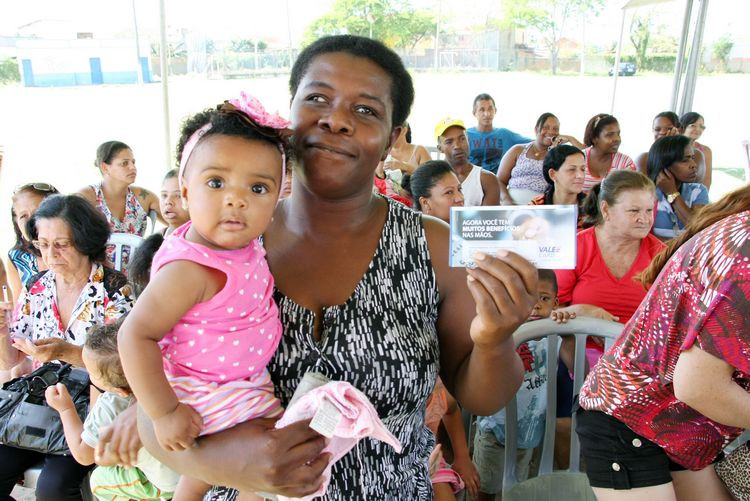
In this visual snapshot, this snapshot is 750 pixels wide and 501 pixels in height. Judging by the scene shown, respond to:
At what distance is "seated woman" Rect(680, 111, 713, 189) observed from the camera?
19.7 feet

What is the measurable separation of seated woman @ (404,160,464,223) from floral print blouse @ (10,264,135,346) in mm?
1872

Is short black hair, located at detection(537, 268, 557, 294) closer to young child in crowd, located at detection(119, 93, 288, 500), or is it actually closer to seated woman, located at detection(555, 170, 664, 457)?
seated woman, located at detection(555, 170, 664, 457)

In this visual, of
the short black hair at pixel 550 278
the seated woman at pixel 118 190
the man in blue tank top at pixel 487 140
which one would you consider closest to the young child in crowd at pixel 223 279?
the short black hair at pixel 550 278

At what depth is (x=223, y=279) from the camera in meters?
1.23

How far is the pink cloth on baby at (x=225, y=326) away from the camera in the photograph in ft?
3.99

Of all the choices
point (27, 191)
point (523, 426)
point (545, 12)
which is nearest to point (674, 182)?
point (523, 426)

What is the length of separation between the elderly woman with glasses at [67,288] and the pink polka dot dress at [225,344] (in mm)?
1363

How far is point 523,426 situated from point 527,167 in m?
3.82

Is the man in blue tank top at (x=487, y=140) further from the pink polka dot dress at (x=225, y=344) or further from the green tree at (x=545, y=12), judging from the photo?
the pink polka dot dress at (x=225, y=344)

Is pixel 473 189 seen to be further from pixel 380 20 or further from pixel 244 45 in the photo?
pixel 244 45

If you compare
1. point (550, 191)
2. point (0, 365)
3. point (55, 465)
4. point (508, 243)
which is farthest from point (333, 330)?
point (550, 191)

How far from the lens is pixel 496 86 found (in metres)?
11.4

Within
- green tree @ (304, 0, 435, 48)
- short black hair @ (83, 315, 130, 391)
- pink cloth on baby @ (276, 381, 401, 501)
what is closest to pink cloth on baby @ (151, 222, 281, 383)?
pink cloth on baby @ (276, 381, 401, 501)

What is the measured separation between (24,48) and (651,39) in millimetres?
10087
